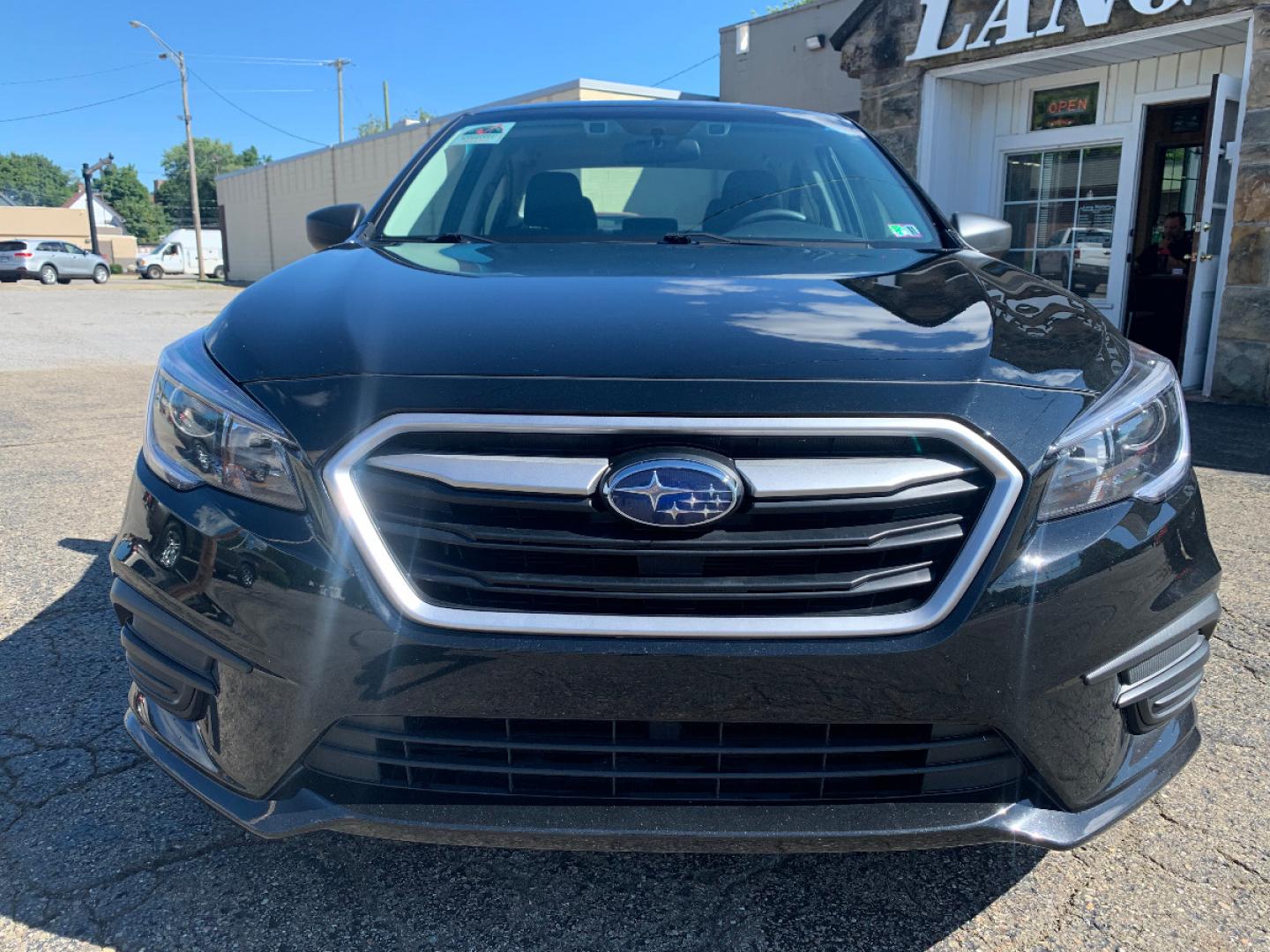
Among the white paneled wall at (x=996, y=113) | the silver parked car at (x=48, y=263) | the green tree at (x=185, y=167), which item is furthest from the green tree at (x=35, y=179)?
the white paneled wall at (x=996, y=113)

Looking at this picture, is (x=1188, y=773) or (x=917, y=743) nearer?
(x=917, y=743)

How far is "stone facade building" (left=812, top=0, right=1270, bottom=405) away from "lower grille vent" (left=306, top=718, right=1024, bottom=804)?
6.88 meters

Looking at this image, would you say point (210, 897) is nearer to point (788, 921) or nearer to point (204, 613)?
point (204, 613)

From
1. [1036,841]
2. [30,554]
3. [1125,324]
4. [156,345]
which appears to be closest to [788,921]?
[1036,841]

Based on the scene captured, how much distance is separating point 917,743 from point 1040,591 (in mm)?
299

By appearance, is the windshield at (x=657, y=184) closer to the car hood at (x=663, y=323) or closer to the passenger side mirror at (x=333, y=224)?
the passenger side mirror at (x=333, y=224)

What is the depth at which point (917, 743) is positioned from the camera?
153 centimetres

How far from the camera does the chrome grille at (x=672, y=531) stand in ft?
4.88

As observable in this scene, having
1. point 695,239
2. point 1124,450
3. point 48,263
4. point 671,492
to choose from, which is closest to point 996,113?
point 695,239

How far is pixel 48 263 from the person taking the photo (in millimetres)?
34156

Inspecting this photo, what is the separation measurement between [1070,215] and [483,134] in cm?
750

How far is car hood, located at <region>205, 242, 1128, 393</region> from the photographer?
158cm

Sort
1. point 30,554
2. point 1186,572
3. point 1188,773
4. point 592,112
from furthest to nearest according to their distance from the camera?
point 30,554 → point 592,112 → point 1188,773 → point 1186,572

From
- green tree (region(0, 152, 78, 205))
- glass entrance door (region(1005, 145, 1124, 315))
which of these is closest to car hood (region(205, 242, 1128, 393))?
glass entrance door (region(1005, 145, 1124, 315))
